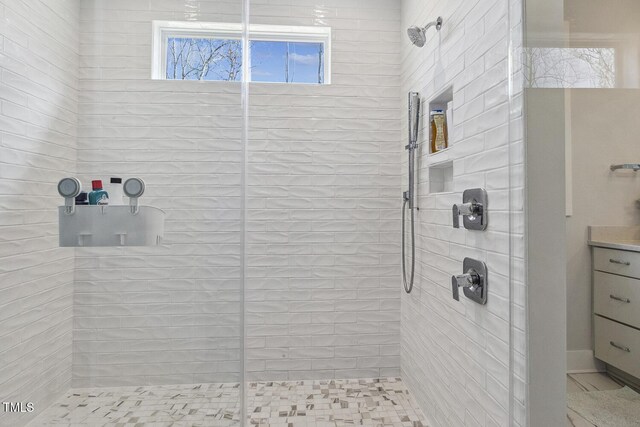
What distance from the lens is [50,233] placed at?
3.49 feet

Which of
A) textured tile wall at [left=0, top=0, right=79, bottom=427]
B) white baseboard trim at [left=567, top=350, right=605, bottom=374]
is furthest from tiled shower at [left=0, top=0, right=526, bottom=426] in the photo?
white baseboard trim at [left=567, top=350, right=605, bottom=374]

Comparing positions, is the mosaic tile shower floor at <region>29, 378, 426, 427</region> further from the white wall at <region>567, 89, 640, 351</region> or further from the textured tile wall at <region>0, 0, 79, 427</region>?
the white wall at <region>567, 89, 640, 351</region>

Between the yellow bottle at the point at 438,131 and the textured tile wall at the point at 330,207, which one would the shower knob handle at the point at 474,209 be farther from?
the textured tile wall at the point at 330,207

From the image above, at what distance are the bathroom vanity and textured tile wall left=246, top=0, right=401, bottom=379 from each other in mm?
1505

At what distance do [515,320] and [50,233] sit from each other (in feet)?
4.72

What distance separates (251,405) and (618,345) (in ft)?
5.88

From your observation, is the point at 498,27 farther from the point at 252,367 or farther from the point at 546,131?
the point at 252,367

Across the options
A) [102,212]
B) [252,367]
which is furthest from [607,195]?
[252,367]

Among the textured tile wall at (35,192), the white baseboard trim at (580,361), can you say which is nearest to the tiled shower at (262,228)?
the textured tile wall at (35,192)

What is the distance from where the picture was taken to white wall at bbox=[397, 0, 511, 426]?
128 centimetres

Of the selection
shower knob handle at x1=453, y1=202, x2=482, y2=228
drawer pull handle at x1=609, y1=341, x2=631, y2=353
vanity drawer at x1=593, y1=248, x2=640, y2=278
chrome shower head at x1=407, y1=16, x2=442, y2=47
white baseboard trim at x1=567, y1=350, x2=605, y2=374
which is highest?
chrome shower head at x1=407, y1=16, x2=442, y2=47

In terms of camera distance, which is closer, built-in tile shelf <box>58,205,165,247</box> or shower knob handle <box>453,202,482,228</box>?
built-in tile shelf <box>58,205,165,247</box>

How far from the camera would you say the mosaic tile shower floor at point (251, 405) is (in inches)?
43.6

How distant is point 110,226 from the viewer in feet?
Result: 3.71
